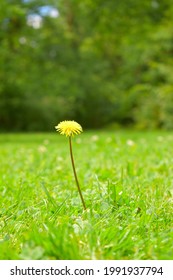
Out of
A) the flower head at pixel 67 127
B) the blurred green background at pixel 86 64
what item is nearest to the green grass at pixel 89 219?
the flower head at pixel 67 127

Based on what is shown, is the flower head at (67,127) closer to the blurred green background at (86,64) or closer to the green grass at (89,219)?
the green grass at (89,219)

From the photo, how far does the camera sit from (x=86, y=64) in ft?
74.8

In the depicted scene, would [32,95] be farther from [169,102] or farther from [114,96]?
[169,102]

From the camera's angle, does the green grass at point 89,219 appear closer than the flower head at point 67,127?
Yes

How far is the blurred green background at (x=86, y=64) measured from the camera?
12.4 meters

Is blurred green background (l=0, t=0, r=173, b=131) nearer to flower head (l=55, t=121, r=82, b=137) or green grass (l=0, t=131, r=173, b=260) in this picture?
green grass (l=0, t=131, r=173, b=260)

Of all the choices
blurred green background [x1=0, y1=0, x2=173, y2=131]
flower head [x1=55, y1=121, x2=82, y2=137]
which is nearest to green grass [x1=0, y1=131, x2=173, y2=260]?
flower head [x1=55, y1=121, x2=82, y2=137]

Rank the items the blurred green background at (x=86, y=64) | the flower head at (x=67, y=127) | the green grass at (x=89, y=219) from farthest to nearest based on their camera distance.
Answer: the blurred green background at (x=86, y=64)
the flower head at (x=67, y=127)
the green grass at (x=89, y=219)

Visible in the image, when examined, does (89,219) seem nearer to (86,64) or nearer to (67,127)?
(67,127)

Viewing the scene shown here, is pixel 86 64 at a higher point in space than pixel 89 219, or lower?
higher

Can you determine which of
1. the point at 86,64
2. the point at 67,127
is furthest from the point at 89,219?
the point at 86,64

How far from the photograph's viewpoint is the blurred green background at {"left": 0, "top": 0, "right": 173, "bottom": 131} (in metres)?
12.4
